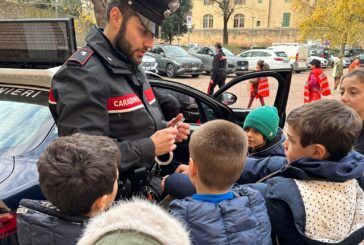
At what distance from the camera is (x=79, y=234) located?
1382mm

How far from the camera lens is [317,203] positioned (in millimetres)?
1623

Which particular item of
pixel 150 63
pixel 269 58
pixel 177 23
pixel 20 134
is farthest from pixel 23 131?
pixel 177 23

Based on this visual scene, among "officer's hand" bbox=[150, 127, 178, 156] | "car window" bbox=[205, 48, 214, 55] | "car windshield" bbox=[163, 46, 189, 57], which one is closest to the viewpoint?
"officer's hand" bbox=[150, 127, 178, 156]

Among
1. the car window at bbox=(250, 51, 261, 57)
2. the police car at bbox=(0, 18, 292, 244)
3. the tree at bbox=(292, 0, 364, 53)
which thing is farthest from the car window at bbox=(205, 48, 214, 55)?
the police car at bbox=(0, 18, 292, 244)

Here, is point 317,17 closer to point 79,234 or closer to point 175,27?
point 175,27

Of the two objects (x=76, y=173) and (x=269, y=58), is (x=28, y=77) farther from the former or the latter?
(x=269, y=58)

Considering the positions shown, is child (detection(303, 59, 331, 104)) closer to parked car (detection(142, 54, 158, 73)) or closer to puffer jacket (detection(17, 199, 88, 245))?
puffer jacket (detection(17, 199, 88, 245))

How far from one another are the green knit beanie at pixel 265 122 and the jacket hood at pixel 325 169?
75cm

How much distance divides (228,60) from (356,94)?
16.5 metres

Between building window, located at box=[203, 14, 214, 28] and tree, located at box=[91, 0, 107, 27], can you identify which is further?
building window, located at box=[203, 14, 214, 28]

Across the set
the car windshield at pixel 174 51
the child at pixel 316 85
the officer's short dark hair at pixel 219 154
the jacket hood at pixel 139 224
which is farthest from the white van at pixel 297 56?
the jacket hood at pixel 139 224

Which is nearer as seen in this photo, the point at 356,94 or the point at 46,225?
the point at 46,225

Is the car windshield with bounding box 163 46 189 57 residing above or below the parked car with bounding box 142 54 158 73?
above

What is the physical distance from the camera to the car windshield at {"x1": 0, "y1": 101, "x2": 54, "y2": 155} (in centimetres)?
215
